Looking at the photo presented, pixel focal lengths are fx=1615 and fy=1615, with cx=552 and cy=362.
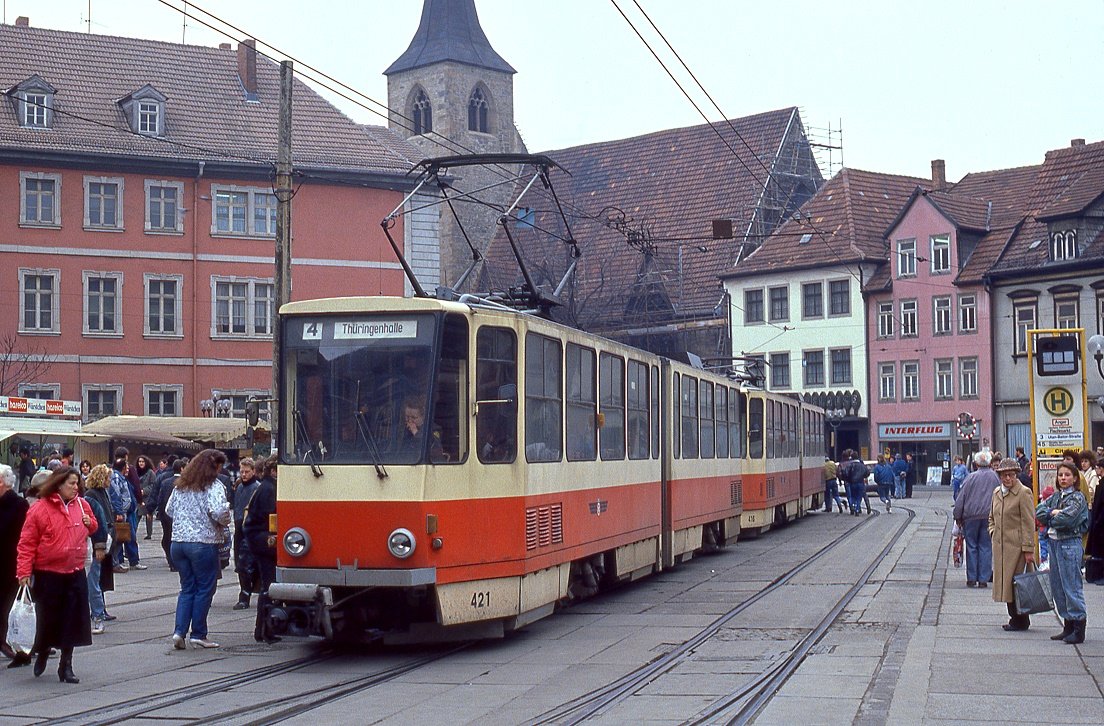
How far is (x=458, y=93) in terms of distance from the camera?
270 ft

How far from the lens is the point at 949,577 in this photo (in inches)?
786

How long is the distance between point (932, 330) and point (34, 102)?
3288 centimetres

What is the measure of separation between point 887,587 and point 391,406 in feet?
27.2

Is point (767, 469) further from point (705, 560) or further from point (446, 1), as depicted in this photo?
point (446, 1)

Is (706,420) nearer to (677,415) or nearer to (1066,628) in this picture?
(677,415)

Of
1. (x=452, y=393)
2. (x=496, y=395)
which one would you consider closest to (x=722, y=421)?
(x=496, y=395)

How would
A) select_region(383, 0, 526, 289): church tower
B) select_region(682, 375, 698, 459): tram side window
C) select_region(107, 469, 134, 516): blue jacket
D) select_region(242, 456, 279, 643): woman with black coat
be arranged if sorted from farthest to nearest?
select_region(383, 0, 526, 289): church tower, select_region(682, 375, 698, 459): tram side window, select_region(107, 469, 134, 516): blue jacket, select_region(242, 456, 279, 643): woman with black coat

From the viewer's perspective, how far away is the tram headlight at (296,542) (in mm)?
12422

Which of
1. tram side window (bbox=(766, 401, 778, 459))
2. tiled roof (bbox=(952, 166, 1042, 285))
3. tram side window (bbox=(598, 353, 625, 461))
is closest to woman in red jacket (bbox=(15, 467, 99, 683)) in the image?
tram side window (bbox=(598, 353, 625, 461))

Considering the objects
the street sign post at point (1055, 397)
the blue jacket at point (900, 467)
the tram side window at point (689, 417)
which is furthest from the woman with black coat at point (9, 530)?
the blue jacket at point (900, 467)

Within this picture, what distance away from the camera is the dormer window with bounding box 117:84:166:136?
46344mm

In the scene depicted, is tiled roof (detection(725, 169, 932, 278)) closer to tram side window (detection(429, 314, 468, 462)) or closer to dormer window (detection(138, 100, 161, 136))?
dormer window (detection(138, 100, 161, 136))

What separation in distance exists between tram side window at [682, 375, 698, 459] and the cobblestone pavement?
9.66 ft

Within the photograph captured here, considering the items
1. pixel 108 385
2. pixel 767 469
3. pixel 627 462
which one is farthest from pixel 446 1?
pixel 627 462
